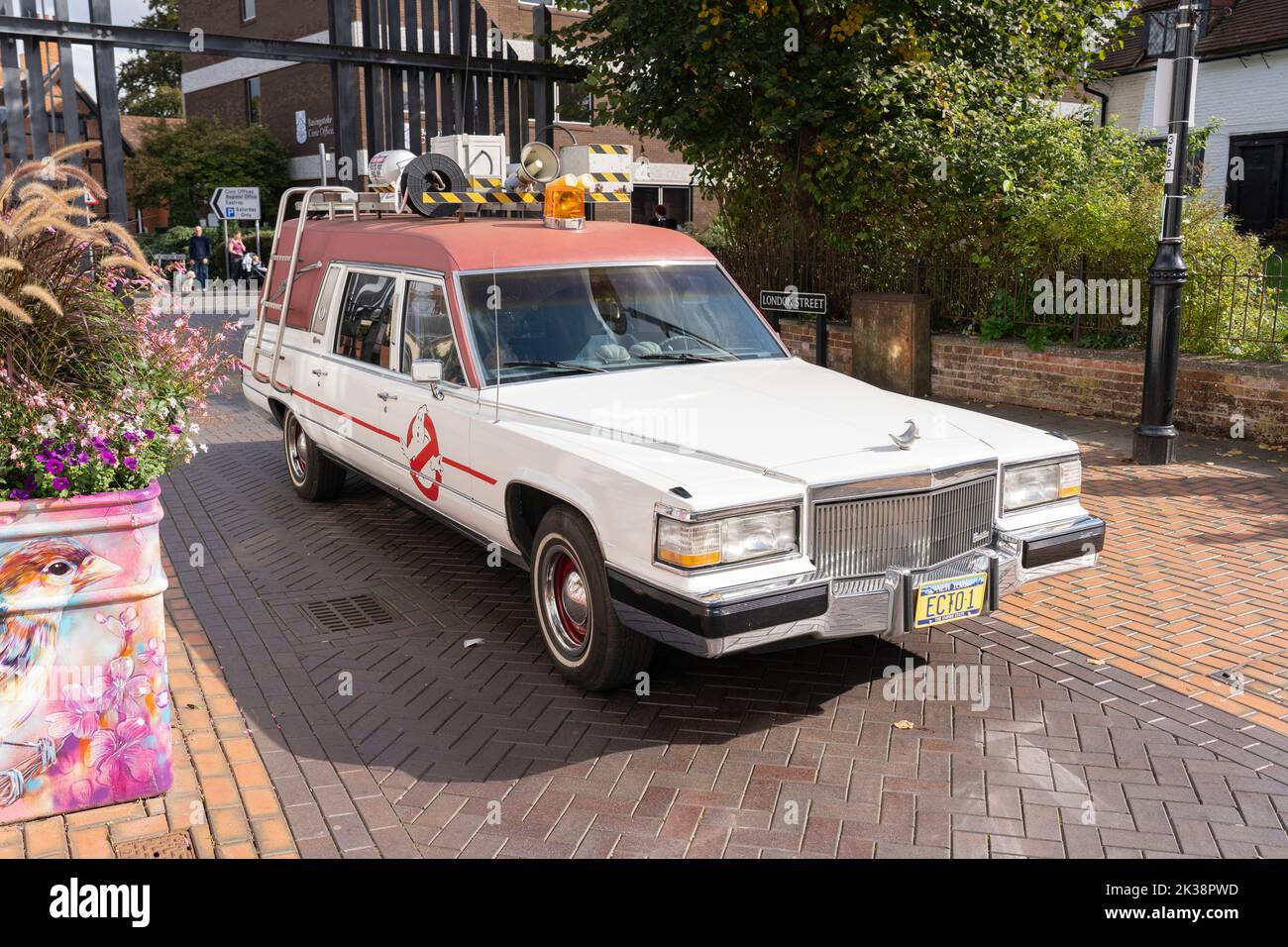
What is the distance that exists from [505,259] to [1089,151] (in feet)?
30.8

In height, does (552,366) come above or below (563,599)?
above

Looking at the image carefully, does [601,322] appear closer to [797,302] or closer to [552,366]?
[552,366]

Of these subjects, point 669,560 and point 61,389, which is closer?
point 61,389

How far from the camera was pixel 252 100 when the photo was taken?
39.7 m

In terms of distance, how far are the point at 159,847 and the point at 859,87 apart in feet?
37.0

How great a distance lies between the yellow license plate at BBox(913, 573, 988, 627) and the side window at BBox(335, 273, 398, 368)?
11.7 feet

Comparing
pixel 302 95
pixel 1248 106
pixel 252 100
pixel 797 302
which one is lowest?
pixel 797 302

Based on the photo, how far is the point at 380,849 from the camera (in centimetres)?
389

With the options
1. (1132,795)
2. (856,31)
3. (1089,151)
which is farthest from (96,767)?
(1089,151)

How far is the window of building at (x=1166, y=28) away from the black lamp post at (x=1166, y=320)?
210 mm

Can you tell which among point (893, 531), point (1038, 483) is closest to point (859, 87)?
point (1038, 483)

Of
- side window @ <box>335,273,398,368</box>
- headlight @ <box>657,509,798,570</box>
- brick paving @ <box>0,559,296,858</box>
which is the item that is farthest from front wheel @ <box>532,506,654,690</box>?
side window @ <box>335,273,398,368</box>

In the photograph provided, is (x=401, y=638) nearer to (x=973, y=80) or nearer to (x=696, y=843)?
(x=696, y=843)

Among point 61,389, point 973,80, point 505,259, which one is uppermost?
point 973,80
